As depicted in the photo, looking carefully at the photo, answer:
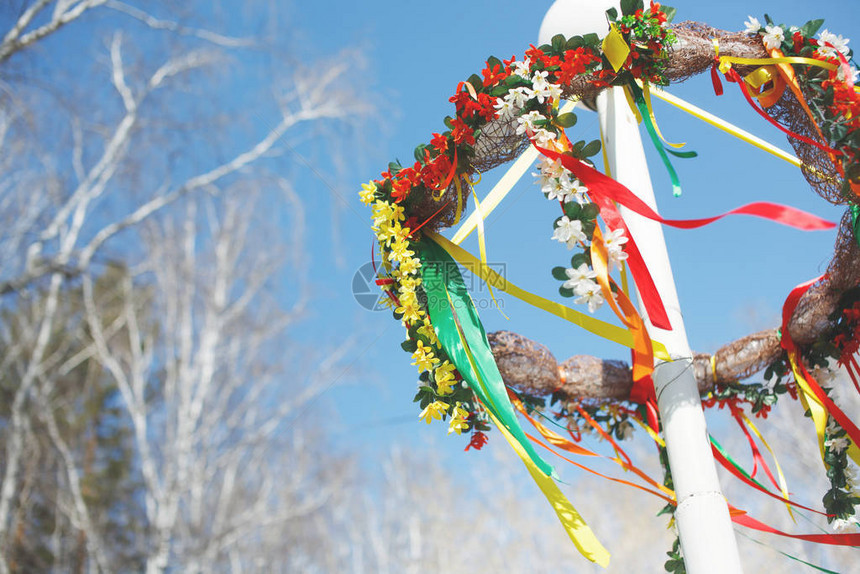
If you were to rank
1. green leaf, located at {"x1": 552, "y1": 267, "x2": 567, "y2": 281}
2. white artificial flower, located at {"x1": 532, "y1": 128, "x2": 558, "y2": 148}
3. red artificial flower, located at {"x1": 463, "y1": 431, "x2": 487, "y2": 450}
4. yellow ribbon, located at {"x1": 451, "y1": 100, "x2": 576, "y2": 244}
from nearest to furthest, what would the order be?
green leaf, located at {"x1": 552, "y1": 267, "x2": 567, "y2": 281} → white artificial flower, located at {"x1": 532, "y1": 128, "x2": 558, "y2": 148} → red artificial flower, located at {"x1": 463, "y1": 431, "x2": 487, "y2": 450} → yellow ribbon, located at {"x1": 451, "y1": 100, "x2": 576, "y2": 244}

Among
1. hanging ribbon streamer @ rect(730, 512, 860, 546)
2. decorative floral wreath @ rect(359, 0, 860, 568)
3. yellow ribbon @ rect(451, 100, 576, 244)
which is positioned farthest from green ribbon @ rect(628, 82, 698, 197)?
hanging ribbon streamer @ rect(730, 512, 860, 546)

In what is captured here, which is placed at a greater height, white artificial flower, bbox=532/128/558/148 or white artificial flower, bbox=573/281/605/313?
white artificial flower, bbox=532/128/558/148

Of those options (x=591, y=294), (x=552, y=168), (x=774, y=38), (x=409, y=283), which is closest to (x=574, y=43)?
(x=552, y=168)

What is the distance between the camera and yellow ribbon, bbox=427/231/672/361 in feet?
6.71

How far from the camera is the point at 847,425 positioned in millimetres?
2389

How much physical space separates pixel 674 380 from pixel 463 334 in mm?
746

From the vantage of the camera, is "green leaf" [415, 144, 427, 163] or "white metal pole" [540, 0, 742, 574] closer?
"white metal pole" [540, 0, 742, 574]

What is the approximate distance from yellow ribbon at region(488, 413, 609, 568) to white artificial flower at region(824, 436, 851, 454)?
1.12 meters

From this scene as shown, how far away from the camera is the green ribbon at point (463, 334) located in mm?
2094

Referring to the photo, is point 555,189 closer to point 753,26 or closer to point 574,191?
point 574,191

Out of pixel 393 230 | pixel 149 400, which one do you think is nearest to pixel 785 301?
pixel 393 230

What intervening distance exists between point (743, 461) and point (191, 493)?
9.81 m

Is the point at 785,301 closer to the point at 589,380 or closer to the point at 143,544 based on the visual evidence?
the point at 589,380

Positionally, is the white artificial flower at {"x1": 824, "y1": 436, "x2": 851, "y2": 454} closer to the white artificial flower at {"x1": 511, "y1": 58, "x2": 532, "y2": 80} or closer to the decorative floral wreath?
the decorative floral wreath
